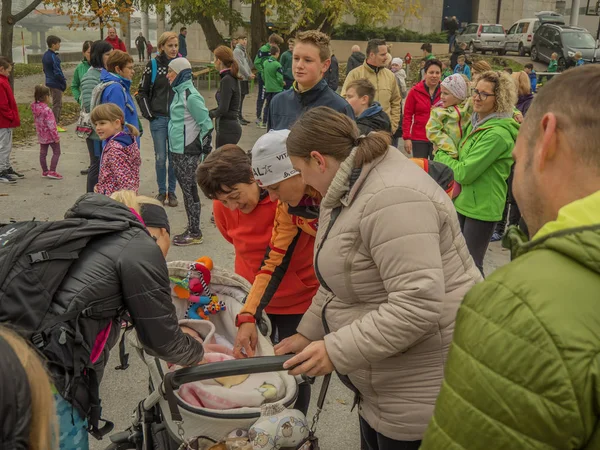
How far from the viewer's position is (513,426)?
3.50ft

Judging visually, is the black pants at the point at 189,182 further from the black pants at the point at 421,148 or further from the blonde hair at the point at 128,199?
the blonde hair at the point at 128,199

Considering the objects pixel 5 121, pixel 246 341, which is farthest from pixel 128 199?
pixel 5 121

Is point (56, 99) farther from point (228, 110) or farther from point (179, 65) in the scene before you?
point (179, 65)

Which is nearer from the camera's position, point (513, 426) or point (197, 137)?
point (513, 426)

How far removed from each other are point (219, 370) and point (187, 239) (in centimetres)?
466

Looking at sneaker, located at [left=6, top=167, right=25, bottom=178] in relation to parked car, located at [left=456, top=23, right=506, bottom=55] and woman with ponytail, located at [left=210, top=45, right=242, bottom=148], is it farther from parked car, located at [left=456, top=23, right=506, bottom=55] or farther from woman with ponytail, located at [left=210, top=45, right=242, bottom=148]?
parked car, located at [left=456, top=23, right=506, bottom=55]

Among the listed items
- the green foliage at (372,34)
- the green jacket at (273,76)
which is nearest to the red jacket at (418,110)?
the green jacket at (273,76)

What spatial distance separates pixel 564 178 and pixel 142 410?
2141 millimetres

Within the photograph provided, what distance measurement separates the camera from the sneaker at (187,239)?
272 inches

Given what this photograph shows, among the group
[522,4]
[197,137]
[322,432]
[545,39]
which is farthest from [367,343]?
[522,4]

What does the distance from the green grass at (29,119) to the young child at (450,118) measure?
9.31 metres

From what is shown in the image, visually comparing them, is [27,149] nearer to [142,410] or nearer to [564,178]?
[142,410]

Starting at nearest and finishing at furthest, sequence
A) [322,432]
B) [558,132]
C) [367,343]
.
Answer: [558,132]
[367,343]
[322,432]

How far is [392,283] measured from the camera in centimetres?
204
